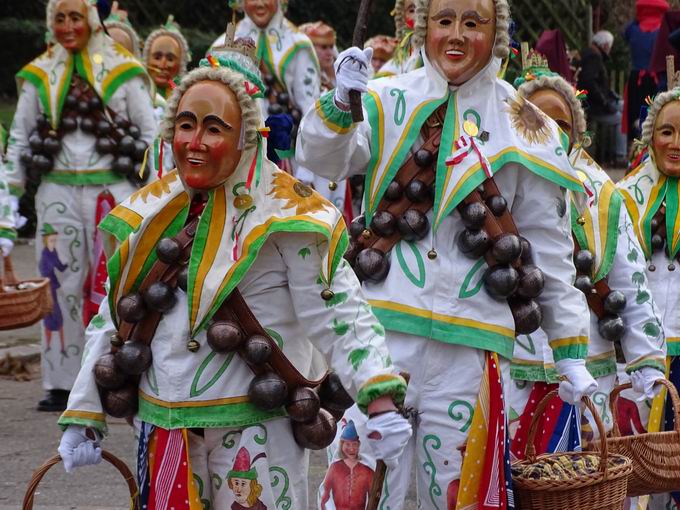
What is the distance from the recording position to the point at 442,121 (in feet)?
15.9

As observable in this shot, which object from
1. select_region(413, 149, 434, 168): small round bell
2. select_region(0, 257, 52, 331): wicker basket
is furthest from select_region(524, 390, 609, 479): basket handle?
select_region(0, 257, 52, 331): wicker basket

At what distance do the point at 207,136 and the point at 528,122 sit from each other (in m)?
1.24

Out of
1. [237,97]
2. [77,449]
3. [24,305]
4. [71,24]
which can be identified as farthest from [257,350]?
[71,24]

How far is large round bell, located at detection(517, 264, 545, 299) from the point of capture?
15.5 feet

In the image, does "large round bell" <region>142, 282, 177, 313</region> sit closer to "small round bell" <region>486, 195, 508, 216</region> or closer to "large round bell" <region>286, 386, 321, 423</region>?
"large round bell" <region>286, 386, 321, 423</region>

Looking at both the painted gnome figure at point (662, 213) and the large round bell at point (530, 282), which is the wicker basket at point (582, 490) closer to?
the large round bell at point (530, 282)

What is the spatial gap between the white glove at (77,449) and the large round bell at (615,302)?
93.6 inches

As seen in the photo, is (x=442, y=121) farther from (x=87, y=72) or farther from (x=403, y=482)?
(x=87, y=72)

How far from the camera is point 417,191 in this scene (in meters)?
4.73

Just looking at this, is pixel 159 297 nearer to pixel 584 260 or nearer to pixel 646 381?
pixel 584 260

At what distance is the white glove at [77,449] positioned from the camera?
4121 millimetres

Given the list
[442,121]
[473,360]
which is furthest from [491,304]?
[442,121]

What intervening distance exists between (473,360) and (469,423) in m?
0.20

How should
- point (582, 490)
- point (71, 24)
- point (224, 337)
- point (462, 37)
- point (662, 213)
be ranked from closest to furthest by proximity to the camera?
point (224, 337) < point (582, 490) < point (462, 37) < point (662, 213) < point (71, 24)
